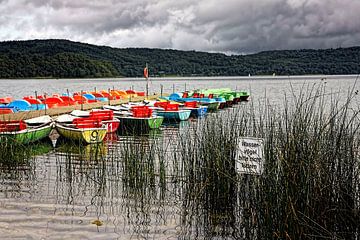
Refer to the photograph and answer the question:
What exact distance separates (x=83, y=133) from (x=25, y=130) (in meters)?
1.96

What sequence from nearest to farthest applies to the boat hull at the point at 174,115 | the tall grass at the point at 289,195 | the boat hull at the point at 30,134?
the tall grass at the point at 289,195 < the boat hull at the point at 30,134 < the boat hull at the point at 174,115

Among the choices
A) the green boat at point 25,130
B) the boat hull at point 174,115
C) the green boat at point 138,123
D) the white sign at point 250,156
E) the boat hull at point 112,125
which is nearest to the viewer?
the white sign at point 250,156

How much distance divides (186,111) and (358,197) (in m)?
17.7

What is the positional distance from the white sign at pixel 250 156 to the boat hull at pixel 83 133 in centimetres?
946

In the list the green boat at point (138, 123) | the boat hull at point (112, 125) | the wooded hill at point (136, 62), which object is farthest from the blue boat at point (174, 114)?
the wooded hill at point (136, 62)

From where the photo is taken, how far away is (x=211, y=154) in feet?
23.7

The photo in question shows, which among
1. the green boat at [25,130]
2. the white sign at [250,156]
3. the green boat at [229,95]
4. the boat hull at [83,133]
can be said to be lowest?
the green boat at [229,95]

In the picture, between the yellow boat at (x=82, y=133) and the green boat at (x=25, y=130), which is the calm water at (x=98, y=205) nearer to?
the green boat at (x=25, y=130)

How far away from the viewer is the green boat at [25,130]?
11.4 metres

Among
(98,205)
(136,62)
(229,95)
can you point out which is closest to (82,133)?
(98,205)

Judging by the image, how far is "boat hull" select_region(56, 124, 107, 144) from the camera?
14.8 m

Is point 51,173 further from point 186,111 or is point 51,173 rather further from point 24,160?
point 186,111

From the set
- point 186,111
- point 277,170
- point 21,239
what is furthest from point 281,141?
point 186,111

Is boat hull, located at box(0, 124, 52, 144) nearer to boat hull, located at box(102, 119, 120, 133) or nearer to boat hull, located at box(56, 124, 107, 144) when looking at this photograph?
boat hull, located at box(56, 124, 107, 144)
